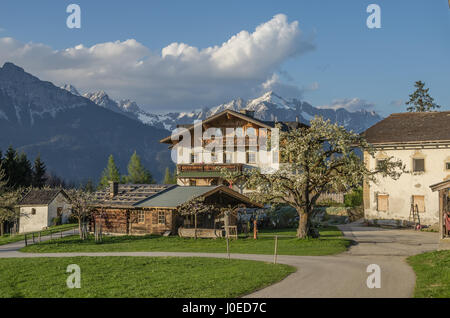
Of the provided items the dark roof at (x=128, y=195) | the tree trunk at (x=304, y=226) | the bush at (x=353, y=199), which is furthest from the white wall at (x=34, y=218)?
the tree trunk at (x=304, y=226)

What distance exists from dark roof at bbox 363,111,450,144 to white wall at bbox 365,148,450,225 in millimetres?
1128

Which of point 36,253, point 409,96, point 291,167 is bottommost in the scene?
point 36,253

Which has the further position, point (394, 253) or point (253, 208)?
point (253, 208)

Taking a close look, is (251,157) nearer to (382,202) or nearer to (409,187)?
(382,202)

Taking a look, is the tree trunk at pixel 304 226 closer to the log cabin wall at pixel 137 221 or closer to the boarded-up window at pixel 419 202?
the log cabin wall at pixel 137 221

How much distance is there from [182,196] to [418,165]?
2157cm

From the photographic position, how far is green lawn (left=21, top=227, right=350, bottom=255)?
29906mm

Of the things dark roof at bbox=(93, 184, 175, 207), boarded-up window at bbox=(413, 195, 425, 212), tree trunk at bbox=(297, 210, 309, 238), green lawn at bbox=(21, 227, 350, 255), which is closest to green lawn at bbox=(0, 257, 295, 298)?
green lawn at bbox=(21, 227, 350, 255)

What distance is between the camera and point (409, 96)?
8550cm

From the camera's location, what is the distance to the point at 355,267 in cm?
2162

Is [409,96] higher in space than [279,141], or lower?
higher
